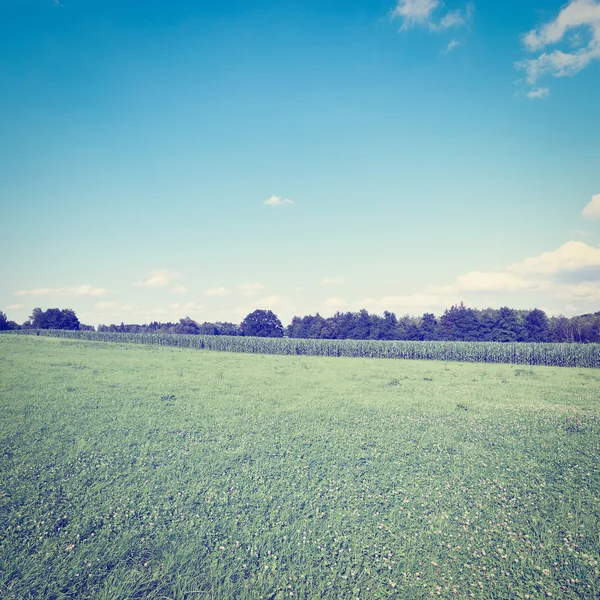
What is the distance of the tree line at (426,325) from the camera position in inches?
3848

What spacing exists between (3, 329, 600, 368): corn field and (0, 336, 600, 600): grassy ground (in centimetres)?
4832

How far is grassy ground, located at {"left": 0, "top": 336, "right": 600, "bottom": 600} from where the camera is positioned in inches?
249

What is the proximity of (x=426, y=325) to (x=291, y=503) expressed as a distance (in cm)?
10761

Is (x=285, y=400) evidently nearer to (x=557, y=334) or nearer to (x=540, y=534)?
(x=540, y=534)

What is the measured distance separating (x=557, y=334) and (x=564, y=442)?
105 metres

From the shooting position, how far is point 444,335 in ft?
347

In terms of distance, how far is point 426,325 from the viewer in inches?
4299

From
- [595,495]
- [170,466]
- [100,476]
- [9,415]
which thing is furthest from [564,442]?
[9,415]

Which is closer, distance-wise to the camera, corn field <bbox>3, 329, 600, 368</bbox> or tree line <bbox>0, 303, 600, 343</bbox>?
corn field <bbox>3, 329, 600, 368</bbox>

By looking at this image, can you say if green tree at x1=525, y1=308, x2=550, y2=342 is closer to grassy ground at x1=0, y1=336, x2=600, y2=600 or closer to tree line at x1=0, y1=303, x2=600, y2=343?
tree line at x1=0, y1=303, x2=600, y2=343

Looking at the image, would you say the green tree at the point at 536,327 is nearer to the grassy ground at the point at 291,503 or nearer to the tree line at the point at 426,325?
the tree line at the point at 426,325

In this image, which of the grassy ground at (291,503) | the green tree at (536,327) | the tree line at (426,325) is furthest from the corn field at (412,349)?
the grassy ground at (291,503)

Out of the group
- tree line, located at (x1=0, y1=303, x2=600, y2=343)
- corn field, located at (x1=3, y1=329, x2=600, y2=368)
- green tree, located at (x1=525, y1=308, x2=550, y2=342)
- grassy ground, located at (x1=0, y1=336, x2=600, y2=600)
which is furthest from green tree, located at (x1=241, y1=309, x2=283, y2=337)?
grassy ground, located at (x1=0, y1=336, x2=600, y2=600)

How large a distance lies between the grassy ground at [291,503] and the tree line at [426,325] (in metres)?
93.8
